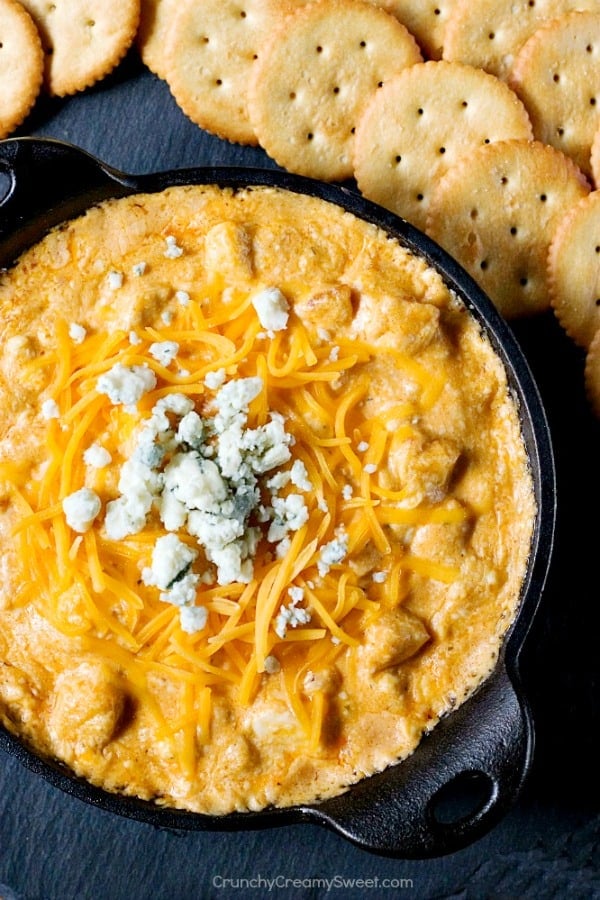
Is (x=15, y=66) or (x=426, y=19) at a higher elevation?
(x=15, y=66)

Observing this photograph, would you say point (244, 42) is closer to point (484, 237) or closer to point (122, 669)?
point (484, 237)

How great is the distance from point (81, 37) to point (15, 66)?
0.25 meters

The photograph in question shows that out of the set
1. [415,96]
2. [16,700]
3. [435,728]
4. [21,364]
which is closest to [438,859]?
[435,728]

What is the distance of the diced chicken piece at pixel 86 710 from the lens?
2.63 metres

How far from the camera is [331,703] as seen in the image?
274 centimetres

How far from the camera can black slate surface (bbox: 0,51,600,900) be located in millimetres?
3266

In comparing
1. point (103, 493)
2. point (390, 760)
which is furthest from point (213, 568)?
point (390, 760)

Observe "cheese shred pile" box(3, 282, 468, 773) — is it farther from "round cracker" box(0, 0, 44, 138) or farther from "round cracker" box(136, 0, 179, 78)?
"round cracker" box(136, 0, 179, 78)

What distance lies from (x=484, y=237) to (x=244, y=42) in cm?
108

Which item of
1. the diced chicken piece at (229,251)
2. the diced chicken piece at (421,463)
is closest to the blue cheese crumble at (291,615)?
the diced chicken piece at (421,463)

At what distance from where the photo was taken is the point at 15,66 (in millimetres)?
3373

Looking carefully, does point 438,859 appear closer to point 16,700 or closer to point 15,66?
point 16,700

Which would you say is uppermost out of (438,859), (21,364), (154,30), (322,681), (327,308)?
(154,30)

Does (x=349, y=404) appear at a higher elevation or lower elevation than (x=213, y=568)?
higher
